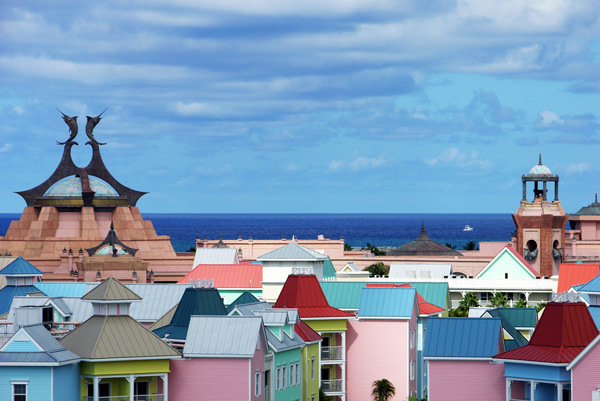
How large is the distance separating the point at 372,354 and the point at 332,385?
2750mm

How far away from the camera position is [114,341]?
5544 centimetres

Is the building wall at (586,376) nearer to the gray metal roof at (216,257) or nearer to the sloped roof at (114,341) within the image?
the sloped roof at (114,341)

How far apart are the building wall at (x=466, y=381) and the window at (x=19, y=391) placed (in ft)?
53.5

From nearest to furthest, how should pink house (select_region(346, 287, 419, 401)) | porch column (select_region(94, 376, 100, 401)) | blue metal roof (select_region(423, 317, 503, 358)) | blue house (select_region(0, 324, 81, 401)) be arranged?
blue house (select_region(0, 324, 81, 401))
porch column (select_region(94, 376, 100, 401))
blue metal roof (select_region(423, 317, 503, 358))
pink house (select_region(346, 287, 419, 401))

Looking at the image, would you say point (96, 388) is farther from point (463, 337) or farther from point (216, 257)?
point (216, 257)

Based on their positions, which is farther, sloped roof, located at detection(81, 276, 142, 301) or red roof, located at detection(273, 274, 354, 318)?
red roof, located at detection(273, 274, 354, 318)

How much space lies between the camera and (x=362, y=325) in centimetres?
7225

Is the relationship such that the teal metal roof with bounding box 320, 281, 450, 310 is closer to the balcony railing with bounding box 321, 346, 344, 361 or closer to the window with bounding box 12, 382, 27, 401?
the balcony railing with bounding box 321, 346, 344, 361

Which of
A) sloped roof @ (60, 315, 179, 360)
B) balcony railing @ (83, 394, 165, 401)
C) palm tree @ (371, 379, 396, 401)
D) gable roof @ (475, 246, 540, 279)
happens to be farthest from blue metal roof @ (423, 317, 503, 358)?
gable roof @ (475, 246, 540, 279)

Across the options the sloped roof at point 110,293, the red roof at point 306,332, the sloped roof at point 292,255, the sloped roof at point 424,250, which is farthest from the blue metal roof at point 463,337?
the sloped roof at point 424,250

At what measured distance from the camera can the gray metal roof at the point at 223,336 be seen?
187ft

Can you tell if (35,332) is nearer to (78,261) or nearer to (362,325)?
(362,325)

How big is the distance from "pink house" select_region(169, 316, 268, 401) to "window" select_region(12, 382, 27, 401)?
22.3 feet

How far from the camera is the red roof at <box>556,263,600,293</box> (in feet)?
299
